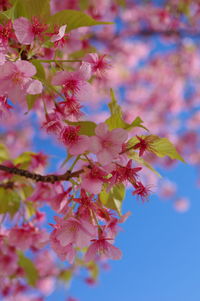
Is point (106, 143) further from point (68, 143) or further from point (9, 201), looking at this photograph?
point (9, 201)

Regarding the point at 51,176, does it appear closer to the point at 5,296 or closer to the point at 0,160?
the point at 0,160

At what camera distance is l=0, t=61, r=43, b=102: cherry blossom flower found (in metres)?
1.02

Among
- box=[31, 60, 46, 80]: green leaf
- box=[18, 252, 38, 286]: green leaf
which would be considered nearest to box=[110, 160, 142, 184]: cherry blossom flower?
box=[31, 60, 46, 80]: green leaf

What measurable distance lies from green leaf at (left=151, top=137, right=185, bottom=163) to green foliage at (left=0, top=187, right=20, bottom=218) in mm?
807

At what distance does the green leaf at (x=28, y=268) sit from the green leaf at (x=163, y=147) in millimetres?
1469

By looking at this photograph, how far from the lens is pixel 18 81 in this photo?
3.46 feet

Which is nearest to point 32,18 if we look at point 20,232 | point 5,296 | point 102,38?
point 20,232

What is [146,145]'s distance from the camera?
1.17 m

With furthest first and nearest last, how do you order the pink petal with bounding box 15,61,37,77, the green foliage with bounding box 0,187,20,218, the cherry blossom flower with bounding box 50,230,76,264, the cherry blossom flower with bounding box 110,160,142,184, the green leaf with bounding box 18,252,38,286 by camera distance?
the green leaf with bounding box 18,252,38,286 < the green foliage with bounding box 0,187,20,218 < the cherry blossom flower with bounding box 50,230,76,264 < the cherry blossom flower with bounding box 110,160,142,184 < the pink petal with bounding box 15,61,37,77

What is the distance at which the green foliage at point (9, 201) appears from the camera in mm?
1694

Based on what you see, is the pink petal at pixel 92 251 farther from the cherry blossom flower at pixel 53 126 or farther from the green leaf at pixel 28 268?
the green leaf at pixel 28 268

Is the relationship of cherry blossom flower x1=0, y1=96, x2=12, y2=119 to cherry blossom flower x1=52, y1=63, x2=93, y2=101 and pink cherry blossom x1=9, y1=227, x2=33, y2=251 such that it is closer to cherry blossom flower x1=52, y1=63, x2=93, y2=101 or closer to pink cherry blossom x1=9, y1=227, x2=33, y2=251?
cherry blossom flower x1=52, y1=63, x2=93, y2=101

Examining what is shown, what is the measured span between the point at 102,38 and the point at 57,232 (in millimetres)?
6580

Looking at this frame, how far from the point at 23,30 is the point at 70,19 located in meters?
0.21
